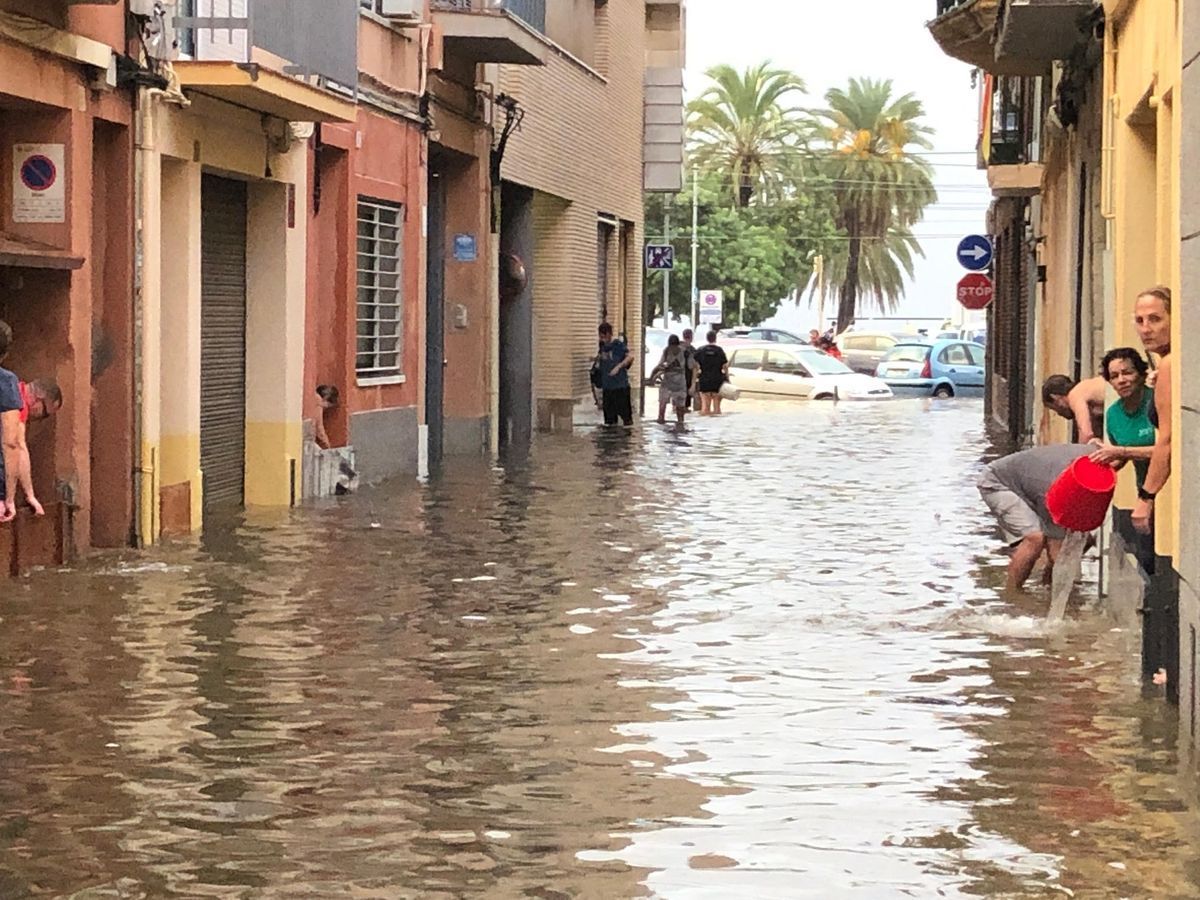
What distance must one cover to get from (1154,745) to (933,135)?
253ft

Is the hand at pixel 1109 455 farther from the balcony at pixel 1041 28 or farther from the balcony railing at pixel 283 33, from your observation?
→ the balcony railing at pixel 283 33

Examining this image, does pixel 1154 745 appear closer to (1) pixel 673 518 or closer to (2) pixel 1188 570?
(2) pixel 1188 570

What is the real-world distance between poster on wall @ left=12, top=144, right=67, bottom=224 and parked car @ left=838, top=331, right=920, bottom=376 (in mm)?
55912

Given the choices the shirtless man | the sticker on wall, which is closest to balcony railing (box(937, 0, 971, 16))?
the sticker on wall

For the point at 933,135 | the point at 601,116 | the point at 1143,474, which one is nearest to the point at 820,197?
the point at 933,135

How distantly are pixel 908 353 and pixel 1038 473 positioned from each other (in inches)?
1806

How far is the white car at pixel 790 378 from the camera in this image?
52.1m

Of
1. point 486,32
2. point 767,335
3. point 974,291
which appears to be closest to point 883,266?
point 767,335

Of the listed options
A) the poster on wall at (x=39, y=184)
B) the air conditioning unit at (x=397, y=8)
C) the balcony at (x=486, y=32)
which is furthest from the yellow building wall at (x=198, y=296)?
the balcony at (x=486, y=32)

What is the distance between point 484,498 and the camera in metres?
22.7

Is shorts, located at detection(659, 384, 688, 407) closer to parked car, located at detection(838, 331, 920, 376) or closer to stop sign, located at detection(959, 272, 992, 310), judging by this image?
stop sign, located at detection(959, 272, 992, 310)

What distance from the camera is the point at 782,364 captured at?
52.4 m

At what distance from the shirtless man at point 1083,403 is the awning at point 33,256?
5.95 metres

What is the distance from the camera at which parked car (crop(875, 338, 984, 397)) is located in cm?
5562
